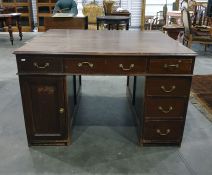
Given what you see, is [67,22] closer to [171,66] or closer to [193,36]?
[193,36]

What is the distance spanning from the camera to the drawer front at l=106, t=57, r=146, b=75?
5.61ft

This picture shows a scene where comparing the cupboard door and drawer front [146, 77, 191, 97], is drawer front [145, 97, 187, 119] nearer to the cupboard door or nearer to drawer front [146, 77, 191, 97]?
drawer front [146, 77, 191, 97]

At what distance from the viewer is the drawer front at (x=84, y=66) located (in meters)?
1.71

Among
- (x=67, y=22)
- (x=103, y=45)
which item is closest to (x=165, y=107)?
(x=103, y=45)

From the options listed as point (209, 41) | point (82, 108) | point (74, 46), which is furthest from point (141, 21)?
point (74, 46)

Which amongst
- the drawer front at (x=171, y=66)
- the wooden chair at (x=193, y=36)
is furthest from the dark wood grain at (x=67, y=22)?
the drawer front at (x=171, y=66)

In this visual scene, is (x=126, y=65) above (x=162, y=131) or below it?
above

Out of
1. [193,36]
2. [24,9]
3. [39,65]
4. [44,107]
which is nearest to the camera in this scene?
[39,65]

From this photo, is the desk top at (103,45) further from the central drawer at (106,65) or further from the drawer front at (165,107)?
the drawer front at (165,107)

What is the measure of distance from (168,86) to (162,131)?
1.30 ft

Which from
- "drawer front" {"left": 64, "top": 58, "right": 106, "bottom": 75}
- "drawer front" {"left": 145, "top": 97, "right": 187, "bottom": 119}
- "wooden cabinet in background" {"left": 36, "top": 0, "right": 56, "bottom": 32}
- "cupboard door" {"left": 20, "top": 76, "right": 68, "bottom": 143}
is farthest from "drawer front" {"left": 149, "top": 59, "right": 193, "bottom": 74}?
"wooden cabinet in background" {"left": 36, "top": 0, "right": 56, "bottom": 32}

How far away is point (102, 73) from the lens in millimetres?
1752

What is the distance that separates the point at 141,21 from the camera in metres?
7.52

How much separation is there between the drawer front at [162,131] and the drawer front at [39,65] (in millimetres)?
832
